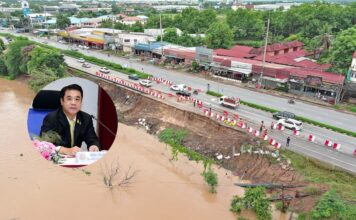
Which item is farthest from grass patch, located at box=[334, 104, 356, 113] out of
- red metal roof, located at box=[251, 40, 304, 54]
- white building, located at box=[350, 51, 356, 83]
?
red metal roof, located at box=[251, 40, 304, 54]

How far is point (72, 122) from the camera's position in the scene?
2.73 metres

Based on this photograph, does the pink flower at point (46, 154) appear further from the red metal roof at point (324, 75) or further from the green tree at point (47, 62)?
the green tree at point (47, 62)

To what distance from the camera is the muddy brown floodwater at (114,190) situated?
539 inches

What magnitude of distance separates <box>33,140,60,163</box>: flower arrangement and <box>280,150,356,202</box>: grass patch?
13.4 meters

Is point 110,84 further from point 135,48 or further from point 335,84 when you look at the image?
point 335,84

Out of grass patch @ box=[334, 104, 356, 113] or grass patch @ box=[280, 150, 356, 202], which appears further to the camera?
grass patch @ box=[334, 104, 356, 113]

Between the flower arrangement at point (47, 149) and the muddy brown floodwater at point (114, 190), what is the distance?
1130 centimetres

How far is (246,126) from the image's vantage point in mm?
19016

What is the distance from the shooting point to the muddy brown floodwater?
13.7 m

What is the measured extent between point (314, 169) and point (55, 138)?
583 inches

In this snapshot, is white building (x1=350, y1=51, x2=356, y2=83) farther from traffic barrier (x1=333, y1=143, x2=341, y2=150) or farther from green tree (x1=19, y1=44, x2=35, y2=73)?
green tree (x1=19, y1=44, x2=35, y2=73)

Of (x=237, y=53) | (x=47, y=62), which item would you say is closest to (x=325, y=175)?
(x=237, y=53)

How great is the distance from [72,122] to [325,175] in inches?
575

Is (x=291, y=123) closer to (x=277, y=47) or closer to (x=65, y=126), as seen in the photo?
(x=65, y=126)
